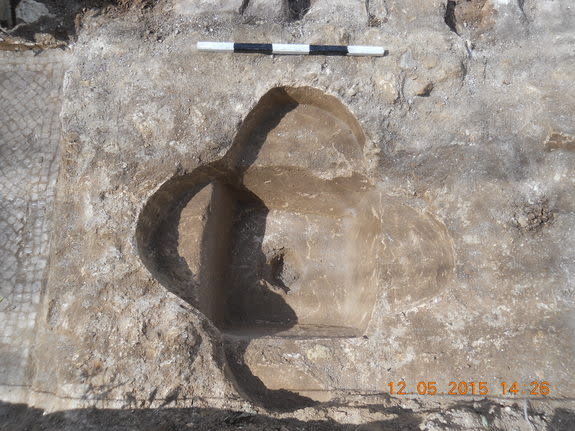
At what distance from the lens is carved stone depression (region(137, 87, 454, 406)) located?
154 inches

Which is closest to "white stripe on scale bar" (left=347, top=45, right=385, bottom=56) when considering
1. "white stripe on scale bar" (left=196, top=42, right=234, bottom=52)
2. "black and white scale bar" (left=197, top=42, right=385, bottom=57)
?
"black and white scale bar" (left=197, top=42, right=385, bottom=57)

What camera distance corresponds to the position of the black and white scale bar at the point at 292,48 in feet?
13.2

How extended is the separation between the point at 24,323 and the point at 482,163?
441 centimetres

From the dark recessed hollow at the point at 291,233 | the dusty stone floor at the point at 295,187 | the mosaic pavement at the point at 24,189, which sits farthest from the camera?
the dark recessed hollow at the point at 291,233

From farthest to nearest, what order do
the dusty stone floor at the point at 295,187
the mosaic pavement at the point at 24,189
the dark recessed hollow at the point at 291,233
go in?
the dark recessed hollow at the point at 291,233 < the mosaic pavement at the point at 24,189 < the dusty stone floor at the point at 295,187

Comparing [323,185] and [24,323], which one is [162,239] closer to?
[24,323]

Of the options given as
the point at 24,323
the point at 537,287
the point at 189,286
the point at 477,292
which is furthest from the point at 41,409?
the point at 537,287

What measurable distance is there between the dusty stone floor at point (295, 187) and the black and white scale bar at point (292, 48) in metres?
0.07

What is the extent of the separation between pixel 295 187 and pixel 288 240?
0.71 m
